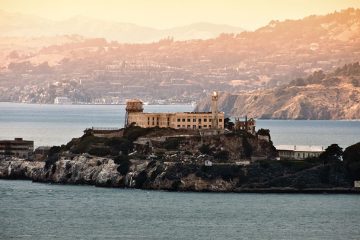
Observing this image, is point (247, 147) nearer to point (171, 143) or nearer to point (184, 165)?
point (171, 143)

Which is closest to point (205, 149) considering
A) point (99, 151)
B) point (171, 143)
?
point (171, 143)

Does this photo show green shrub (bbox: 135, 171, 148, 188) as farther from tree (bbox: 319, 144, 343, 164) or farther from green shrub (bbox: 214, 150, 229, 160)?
tree (bbox: 319, 144, 343, 164)

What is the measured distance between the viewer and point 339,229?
285 ft

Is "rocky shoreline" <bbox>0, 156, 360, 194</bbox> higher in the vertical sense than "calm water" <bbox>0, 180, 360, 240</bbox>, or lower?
higher

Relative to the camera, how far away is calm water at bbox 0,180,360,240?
277 ft

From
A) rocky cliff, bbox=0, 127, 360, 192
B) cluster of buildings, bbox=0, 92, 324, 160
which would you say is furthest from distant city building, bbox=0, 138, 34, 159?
rocky cliff, bbox=0, 127, 360, 192

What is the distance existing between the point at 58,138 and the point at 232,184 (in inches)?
2817

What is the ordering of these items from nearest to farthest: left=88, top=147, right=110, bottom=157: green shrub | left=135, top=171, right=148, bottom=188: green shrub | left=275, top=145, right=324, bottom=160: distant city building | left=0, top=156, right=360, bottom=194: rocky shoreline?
left=0, top=156, right=360, bottom=194: rocky shoreline < left=135, top=171, right=148, bottom=188: green shrub < left=88, top=147, right=110, bottom=157: green shrub < left=275, top=145, right=324, bottom=160: distant city building

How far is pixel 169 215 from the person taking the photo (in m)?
93.9

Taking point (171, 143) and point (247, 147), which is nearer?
point (171, 143)

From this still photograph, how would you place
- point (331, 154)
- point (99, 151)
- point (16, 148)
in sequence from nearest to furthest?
point (331, 154), point (99, 151), point (16, 148)

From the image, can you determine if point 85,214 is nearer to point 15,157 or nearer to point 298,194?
point 298,194

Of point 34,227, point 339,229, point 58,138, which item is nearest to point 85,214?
point 34,227

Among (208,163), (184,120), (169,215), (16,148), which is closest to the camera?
(169,215)
